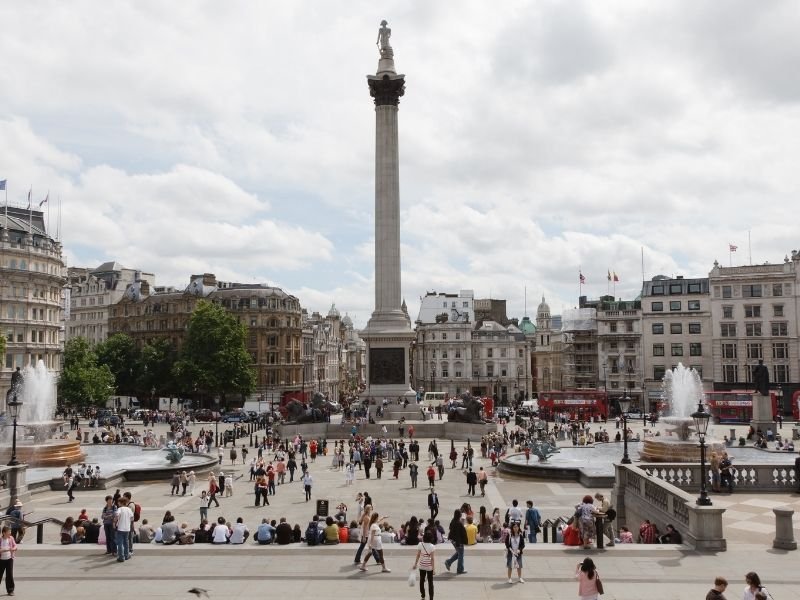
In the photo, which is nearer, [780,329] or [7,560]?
[7,560]

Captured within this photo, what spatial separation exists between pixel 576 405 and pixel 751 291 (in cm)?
2859

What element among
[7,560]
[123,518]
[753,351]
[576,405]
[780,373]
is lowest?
[7,560]

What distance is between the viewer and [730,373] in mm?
86500

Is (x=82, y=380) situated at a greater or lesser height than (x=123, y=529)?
greater

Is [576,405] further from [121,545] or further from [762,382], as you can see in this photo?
[121,545]

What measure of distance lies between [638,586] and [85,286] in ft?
438

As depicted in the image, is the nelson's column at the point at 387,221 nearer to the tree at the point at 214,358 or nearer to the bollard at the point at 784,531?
the tree at the point at 214,358

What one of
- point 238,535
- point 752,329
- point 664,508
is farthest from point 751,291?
point 238,535

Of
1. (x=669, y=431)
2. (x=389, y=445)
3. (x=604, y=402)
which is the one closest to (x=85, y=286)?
(x=604, y=402)

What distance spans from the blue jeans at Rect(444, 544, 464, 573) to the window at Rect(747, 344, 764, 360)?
259 ft

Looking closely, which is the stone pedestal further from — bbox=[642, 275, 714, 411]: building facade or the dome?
the dome

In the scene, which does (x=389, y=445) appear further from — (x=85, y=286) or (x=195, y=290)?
(x=85, y=286)

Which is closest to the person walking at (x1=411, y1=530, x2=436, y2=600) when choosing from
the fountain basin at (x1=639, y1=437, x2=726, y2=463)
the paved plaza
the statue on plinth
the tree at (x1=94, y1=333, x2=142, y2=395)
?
the paved plaza

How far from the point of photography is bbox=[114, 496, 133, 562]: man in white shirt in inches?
691
